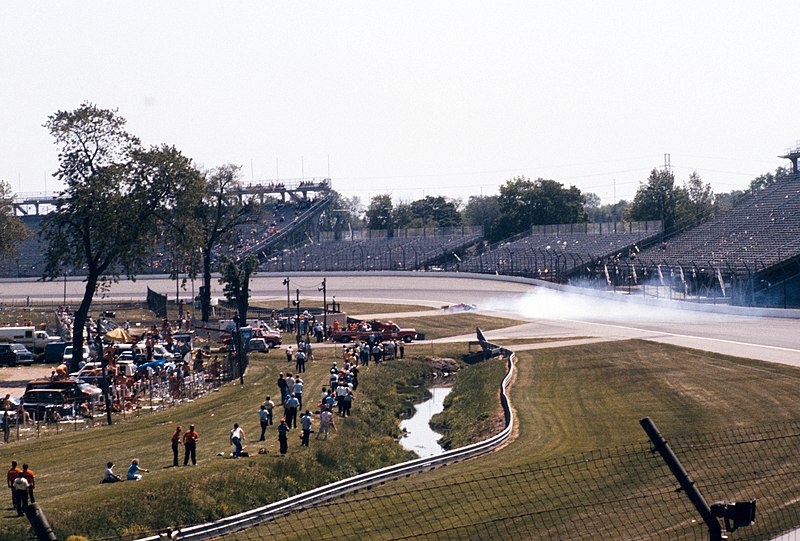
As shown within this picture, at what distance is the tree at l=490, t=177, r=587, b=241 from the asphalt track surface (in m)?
38.7

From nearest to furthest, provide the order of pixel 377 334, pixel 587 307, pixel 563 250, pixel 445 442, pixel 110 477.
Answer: pixel 110 477, pixel 445 442, pixel 377 334, pixel 587 307, pixel 563 250

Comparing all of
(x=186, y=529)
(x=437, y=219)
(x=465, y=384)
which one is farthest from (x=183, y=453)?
A: (x=437, y=219)

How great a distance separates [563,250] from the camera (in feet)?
364

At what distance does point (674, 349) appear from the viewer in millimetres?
54062

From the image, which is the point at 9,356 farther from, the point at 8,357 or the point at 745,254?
the point at 745,254

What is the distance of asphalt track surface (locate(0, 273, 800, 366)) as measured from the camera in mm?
57469

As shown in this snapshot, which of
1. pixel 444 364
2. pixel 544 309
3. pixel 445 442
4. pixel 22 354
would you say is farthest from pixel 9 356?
pixel 544 309

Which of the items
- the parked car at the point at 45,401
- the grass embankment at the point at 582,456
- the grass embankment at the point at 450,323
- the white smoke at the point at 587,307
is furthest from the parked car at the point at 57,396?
the white smoke at the point at 587,307

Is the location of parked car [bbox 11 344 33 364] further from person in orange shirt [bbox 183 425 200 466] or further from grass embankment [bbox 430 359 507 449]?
person in orange shirt [bbox 183 425 200 466]

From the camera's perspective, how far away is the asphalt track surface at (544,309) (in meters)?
57.5

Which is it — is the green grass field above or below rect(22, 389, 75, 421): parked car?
below

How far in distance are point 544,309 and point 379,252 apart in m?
48.6

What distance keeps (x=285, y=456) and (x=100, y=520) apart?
7394 millimetres

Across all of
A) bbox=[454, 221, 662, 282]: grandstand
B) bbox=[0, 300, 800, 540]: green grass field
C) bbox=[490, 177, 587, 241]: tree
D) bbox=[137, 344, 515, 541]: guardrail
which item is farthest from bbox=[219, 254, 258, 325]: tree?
bbox=[490, 177, 587, 241]: tree
